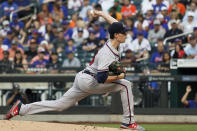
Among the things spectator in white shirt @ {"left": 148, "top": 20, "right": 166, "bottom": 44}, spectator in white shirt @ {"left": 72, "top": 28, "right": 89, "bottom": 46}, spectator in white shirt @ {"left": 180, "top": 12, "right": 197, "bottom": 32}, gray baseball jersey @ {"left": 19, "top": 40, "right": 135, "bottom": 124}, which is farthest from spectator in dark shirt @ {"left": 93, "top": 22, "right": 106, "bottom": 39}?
gray baseball jersey @ {"left": 19, "top": 40, "right": 135, "bottom": 124}

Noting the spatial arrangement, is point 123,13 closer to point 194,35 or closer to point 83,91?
point 194,35

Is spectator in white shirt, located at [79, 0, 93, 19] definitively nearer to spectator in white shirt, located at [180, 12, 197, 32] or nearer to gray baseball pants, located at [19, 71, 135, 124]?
spectator in white shirt, located at [180, 12, 197, 32]

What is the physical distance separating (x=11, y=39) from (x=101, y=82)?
32.3 ft

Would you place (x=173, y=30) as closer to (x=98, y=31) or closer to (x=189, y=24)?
(x=189, y=24)

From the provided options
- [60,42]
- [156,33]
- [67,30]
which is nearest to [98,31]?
[60,42]

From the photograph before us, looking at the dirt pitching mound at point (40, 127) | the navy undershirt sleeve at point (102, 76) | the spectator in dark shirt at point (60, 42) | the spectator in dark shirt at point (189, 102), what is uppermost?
the spectator in dark shirt at point (60, 42)

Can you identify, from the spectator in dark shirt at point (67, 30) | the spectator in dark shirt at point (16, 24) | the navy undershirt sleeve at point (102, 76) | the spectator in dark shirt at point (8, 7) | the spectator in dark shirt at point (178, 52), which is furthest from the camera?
the spectator in dark shirt at point (8, 7)

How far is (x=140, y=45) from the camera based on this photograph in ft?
50.7

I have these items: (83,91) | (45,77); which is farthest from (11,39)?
(83,91)

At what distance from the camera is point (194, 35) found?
1480 centimetres

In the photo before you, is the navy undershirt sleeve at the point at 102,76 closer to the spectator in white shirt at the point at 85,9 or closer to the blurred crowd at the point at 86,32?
the blurred crowd at the point at 86,32

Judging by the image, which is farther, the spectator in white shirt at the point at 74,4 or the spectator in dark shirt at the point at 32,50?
the spectator in white shirt at the point at 74,4

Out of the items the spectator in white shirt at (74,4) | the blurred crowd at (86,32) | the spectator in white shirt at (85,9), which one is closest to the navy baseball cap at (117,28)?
the blurred crowd at (86,32)

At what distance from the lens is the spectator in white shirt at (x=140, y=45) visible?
15100 millimetres
